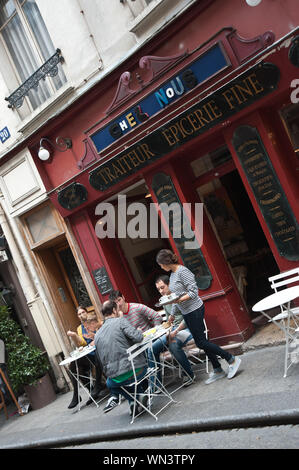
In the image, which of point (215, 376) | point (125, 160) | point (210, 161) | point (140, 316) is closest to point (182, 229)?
point (210, 161)

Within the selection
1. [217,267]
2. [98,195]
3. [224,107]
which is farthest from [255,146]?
[98,195]

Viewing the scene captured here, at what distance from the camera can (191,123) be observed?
661 cm

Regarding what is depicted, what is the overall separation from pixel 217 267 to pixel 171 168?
1.63 metres

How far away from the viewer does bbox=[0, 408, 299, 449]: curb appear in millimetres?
4264

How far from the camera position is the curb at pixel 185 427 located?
4264mm

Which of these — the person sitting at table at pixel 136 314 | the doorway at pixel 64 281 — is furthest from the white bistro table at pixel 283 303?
the doorway at pixel 64 281

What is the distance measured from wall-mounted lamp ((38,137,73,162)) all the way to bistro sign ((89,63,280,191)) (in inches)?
37.8

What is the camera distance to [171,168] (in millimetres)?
7297

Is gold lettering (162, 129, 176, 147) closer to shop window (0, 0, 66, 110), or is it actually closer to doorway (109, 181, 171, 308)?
doorway (109, 181, 171, 308)

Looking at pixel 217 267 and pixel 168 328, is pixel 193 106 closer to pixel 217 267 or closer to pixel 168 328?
pixel 217 267

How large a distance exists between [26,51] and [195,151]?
4.62m

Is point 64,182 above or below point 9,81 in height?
below

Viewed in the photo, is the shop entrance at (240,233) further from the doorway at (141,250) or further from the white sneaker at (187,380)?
the white sneaker at (187,380)

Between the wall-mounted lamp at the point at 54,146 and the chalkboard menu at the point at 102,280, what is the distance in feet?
7.46
